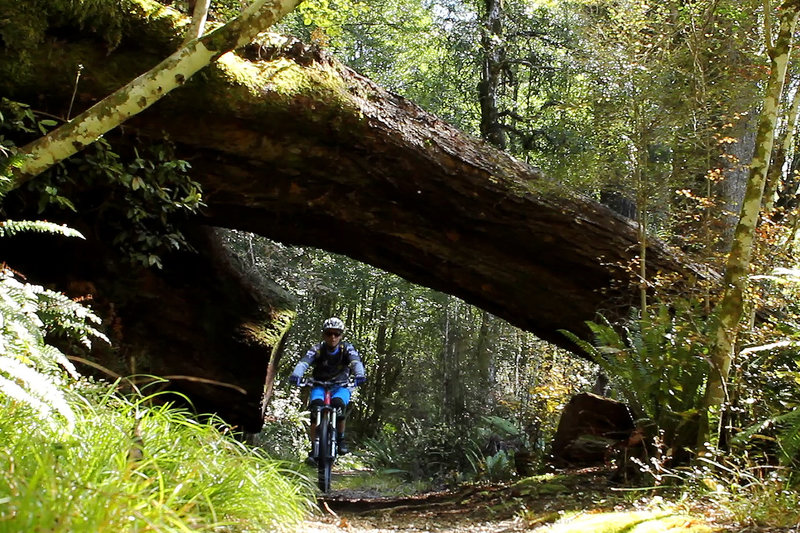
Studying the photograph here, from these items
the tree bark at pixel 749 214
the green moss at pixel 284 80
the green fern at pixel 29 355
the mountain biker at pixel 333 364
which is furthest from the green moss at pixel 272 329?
the tree bark at pixel 749 214

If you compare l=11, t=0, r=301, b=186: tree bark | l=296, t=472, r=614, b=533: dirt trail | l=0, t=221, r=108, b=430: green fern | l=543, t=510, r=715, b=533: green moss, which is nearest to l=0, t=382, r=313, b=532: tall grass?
l=0, t=221, r=108, b=430: green fern

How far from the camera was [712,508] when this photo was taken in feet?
12.6

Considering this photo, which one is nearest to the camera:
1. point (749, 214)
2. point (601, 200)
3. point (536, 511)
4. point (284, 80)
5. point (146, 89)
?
point (146, 89)

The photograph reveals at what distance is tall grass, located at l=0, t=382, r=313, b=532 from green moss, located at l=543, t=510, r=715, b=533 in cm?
158

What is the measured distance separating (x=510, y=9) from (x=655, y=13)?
8404 mm

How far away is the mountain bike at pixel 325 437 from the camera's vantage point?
7.54m

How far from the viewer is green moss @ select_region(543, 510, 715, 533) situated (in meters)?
3.32

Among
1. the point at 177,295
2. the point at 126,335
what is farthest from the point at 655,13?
the point at 126,335

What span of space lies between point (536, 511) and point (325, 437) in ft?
10.1

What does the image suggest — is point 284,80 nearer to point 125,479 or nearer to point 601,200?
point 125,479

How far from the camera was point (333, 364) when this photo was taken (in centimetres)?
819

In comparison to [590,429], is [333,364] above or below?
above

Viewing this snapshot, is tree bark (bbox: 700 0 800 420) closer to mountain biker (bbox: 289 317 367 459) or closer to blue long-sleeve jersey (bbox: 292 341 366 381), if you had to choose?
mountain biker (bbox: 289 317 367 459)

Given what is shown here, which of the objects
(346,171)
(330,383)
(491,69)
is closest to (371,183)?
(346,171)
